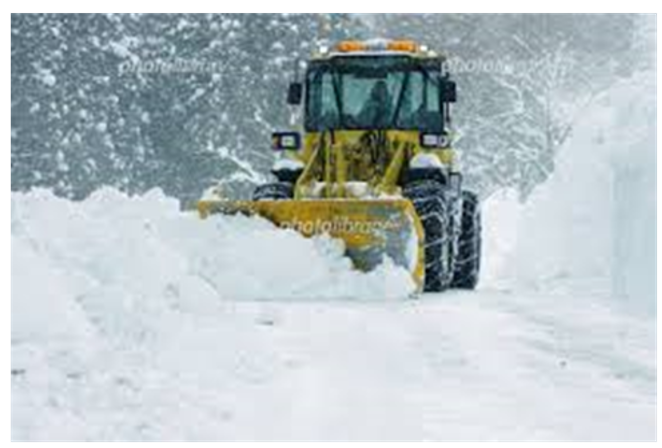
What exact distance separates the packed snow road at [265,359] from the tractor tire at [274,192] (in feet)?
8.56

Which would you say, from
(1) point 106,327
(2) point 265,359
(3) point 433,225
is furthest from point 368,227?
(1) point 106,327

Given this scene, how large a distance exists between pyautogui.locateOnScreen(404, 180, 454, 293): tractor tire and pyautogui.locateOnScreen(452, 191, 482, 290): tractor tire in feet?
5.39

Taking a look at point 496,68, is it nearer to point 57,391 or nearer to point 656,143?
point 656,143

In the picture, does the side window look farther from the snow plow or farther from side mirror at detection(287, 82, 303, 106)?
side mirror at detection(287, 82, 303, 106)

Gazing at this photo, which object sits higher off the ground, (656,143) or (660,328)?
(656,143)

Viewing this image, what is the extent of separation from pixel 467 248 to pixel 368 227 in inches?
117

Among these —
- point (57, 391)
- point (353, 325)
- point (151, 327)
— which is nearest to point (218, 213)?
point (353, 325)

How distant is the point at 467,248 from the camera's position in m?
14.6

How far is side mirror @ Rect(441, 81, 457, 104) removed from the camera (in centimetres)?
1374

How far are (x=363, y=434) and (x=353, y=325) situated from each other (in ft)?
12.0

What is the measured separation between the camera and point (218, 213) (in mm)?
12039

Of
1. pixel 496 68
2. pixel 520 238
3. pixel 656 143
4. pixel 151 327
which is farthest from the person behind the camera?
pixel 496 68

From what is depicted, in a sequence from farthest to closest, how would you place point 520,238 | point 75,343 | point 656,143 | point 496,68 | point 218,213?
point 496,68 < point 520,238 < point 656,143 < point 218,213 < point 75,343

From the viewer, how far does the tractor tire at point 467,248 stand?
14492 mm
